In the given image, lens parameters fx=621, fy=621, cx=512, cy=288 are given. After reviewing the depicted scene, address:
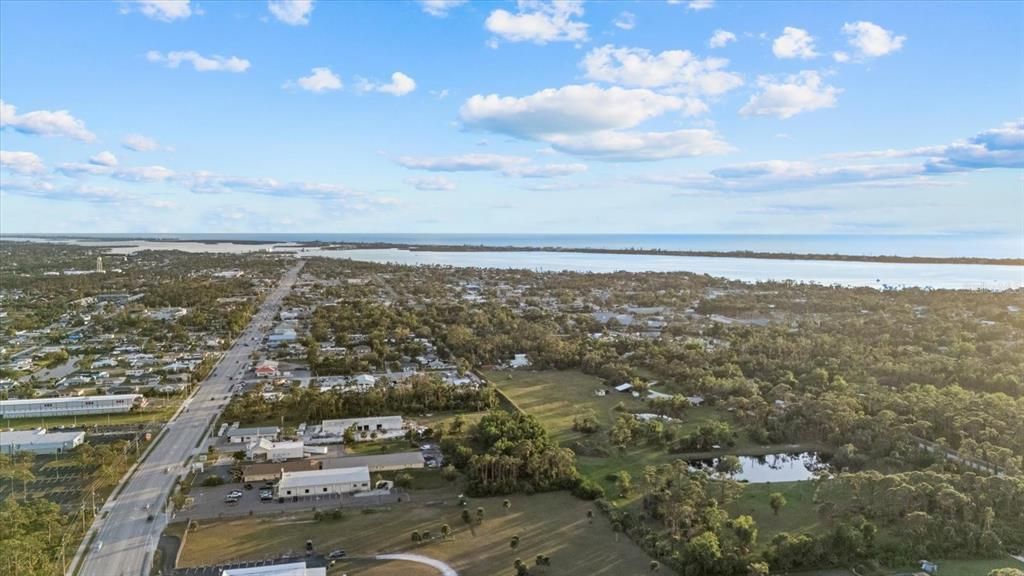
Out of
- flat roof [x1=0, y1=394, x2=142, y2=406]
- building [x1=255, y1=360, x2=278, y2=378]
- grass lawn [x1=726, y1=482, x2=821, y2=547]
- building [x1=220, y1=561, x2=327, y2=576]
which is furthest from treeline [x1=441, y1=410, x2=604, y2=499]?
flat roof [x1=0, y1=394, x2=142, y2=406]

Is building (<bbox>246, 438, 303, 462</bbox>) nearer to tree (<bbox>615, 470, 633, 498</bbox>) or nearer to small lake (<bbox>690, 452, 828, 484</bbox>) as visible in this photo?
tree (<bbox>615, 470, 633, 498</bbox>)

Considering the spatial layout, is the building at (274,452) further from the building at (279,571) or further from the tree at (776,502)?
the tree at (776,502)

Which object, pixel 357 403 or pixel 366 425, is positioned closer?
pixel 366 425

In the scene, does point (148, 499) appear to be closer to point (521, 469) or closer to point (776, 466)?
point (521, 469)

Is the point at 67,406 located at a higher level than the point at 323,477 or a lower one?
lower

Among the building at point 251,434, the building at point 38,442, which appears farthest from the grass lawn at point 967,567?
the building at point 38,442

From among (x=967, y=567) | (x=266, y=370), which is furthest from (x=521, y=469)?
(x=266, y=370)
